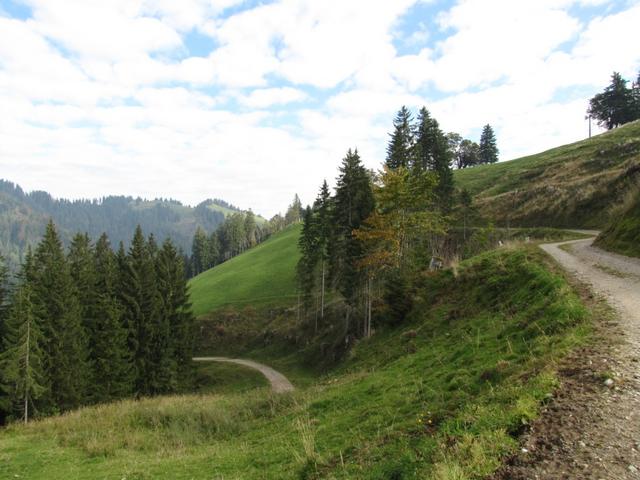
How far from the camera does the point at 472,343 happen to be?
45.0 ft

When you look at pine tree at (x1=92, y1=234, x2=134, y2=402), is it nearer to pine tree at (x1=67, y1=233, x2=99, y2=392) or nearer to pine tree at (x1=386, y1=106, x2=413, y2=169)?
pine tree at (x1=67, y1=233, x2=99, y2=392)

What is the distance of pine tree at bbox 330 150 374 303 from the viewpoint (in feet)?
125

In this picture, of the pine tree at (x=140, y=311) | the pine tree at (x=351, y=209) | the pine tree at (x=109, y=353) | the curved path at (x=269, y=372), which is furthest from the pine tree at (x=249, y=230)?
the pine tree at (x=351, y=209)

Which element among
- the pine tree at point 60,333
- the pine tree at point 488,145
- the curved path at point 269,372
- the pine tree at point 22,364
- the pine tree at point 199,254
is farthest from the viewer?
the pine tree at point 199,254

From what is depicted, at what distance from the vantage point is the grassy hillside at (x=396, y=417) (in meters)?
7.00

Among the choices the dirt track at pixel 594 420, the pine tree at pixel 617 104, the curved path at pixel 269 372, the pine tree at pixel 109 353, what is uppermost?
the pine tree at pixel 617 104

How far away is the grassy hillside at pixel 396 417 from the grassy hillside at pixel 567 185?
1073 inches

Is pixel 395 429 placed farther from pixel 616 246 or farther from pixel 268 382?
pixel 268 382

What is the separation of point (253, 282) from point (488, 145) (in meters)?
91.2

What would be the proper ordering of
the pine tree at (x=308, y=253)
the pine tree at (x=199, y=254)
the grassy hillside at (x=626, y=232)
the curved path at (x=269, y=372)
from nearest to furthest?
the grassy hillside at (x=626, y=232) → the curved path at (x=269, y=372) → the pine tree at (x=308, y=253) → the pine tree at (x=199, y=254)

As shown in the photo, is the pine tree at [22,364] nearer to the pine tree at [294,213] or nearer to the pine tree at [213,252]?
the pine tree at [213,252]

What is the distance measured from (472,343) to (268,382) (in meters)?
34.2

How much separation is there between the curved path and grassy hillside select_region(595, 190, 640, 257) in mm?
25645

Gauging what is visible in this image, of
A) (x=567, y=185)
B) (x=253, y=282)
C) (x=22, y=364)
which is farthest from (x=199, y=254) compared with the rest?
(x=567, y=185)
